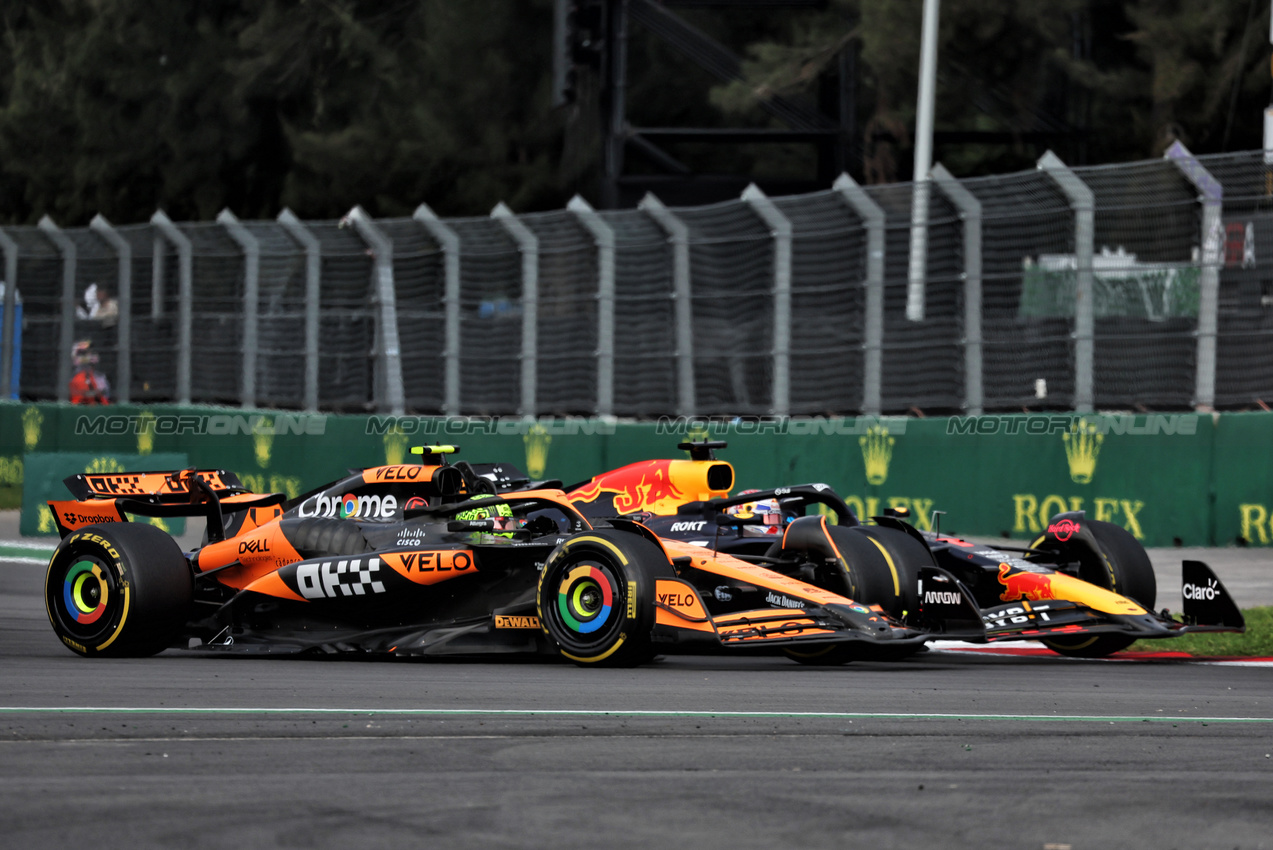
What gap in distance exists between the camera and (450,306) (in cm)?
1783

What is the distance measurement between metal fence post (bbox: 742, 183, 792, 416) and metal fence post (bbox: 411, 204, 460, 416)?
3.56 metres

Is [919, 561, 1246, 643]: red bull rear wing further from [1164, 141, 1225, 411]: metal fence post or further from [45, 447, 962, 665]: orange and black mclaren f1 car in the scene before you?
[1164, 141, 1225, 411]: metal fence post

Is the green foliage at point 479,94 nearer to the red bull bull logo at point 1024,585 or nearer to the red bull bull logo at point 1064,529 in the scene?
the red bull bull logo at point 1064,529

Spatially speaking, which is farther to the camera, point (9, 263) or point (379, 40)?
point (379, 40)

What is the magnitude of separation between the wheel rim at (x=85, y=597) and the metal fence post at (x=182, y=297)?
11652mm

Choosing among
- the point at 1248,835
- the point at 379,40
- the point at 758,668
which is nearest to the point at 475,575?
the point at 758,668

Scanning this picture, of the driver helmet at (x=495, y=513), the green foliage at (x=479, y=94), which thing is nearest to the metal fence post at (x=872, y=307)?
the driver helmet at (x=495, y=513)

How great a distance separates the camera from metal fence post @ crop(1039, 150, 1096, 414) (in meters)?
13.6

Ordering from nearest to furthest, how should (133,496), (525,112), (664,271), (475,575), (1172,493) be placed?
(475,575) < (133,496) < (1172,493) < (664,271) < (525,112)

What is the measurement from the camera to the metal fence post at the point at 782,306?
15.4 metres

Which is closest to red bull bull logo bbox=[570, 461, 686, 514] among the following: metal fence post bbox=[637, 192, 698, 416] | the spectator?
metal fence post bbox=[637, 192, 698, 416]

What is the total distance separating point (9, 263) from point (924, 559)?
16.1 m

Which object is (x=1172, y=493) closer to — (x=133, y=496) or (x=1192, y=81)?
(x=133, y=496)

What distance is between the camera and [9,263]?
72.9 ft
